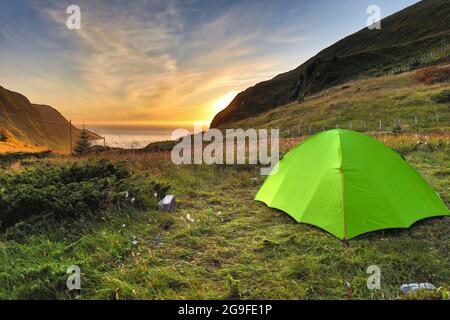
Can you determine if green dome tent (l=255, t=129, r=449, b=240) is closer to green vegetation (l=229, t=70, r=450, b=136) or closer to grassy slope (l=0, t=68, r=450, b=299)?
grassy slope (l=0, t=68, r=450, b=299)

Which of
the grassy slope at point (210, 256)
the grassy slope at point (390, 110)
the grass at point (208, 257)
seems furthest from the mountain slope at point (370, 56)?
the grass at point (208, 257)

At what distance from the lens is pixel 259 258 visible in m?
5.07

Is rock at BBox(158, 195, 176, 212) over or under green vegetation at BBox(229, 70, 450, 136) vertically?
under

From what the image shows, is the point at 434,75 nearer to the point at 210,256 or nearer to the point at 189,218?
the point at 189,218

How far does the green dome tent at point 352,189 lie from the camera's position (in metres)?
5.51

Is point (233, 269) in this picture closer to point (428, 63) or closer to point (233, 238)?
point (233, 238)

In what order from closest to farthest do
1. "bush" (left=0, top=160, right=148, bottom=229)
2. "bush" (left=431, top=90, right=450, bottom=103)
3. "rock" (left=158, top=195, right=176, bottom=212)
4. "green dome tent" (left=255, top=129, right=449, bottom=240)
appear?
"green dome tent" (left=255, top=129, right=449, bottom=240) → "bush" (left=0, top=160, right=148, bottom=229) → "rock" (left=158, top=195, right=176, bottom=212) → "bush" (left=431, top=90, right=450, bottom=103)

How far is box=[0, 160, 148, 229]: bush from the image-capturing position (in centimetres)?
607

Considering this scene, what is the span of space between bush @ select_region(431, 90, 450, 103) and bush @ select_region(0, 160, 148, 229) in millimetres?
33356

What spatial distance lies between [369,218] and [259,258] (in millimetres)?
2126

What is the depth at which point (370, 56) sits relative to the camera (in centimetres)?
8575

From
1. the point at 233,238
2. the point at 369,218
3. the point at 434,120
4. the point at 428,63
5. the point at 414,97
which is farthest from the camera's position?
the point at 428,63

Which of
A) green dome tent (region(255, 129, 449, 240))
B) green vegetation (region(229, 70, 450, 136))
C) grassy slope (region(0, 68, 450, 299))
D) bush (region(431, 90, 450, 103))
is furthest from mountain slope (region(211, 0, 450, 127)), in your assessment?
grassy slope (region(0, 68, 450, 299))

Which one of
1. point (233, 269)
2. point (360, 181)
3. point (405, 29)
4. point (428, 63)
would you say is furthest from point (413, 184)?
point (405, 29)
